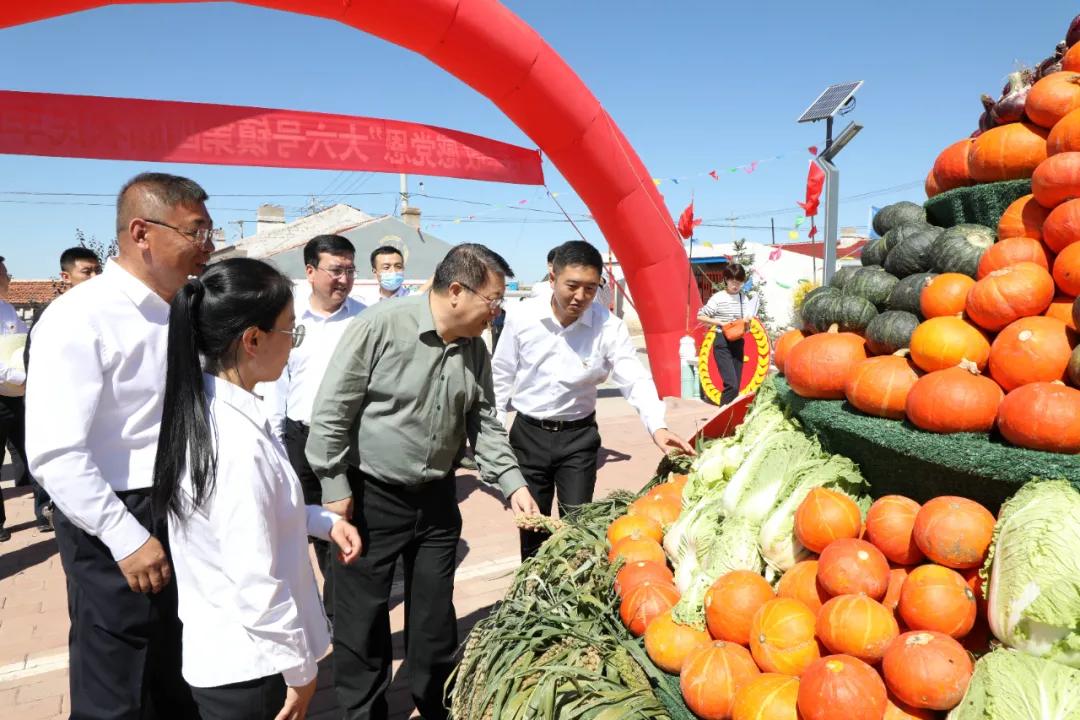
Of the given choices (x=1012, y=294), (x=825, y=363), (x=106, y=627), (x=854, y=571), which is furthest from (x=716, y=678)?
(x=106, y=627)

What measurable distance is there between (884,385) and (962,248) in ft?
2.11

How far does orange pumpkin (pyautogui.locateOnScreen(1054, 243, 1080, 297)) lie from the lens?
6.12 feet

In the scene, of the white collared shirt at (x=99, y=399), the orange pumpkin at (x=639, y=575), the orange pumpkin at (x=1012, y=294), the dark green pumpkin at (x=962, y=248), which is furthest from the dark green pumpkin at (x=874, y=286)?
the white collared shirt at (x=99, y=399)

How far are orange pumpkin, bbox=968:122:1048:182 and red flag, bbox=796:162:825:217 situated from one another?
10.0 metres

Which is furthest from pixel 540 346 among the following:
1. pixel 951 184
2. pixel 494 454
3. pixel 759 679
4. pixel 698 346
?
pixel 698 346

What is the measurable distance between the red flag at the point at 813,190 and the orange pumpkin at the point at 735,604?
36.7 feet

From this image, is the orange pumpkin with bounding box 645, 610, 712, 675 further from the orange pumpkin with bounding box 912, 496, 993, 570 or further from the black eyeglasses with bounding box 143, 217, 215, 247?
the black eyeglasses with bounding box 143, 217, 215, 247

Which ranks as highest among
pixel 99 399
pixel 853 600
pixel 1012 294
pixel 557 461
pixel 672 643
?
pixel 1012 294

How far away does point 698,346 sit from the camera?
9.02m

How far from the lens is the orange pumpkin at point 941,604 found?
1.60 metres

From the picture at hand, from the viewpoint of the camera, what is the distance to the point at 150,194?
2.20 m

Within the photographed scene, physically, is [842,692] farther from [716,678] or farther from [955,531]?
[955,531]

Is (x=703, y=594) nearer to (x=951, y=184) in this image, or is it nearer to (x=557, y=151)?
(x=951, y=184)

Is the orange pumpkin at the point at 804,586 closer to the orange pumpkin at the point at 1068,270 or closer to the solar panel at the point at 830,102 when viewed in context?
the orange pumpkin at the point at 1068,270
